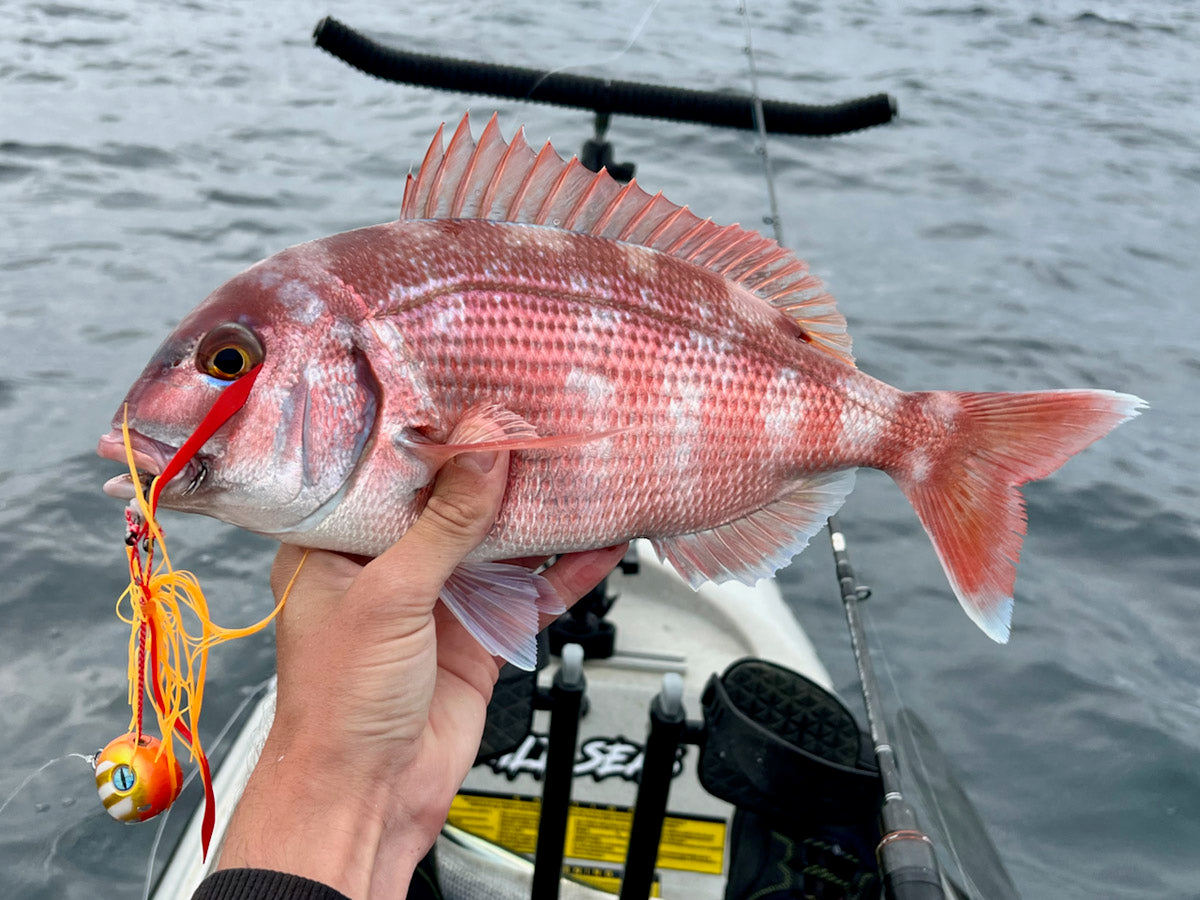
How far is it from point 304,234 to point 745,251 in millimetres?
5490

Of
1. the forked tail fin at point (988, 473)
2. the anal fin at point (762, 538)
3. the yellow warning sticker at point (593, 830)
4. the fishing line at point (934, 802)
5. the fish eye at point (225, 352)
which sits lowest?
the yellow warning sticker at point (593, 830)

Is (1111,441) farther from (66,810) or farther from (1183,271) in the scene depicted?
(66,810)

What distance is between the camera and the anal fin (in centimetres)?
199

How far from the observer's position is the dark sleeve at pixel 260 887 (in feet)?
4.66

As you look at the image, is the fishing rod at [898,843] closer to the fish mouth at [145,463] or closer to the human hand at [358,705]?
the human hand at [358,705]

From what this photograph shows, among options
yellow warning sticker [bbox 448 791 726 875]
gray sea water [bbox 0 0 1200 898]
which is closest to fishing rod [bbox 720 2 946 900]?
yellow warning sticker [bbox 448 791 726 875]

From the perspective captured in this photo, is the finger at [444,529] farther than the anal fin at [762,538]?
No

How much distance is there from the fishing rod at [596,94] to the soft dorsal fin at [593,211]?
1327 millimetres

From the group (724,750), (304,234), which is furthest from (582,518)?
(304,234)

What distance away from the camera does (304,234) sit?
6.85 metres

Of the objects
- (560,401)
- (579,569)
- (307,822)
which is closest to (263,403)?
(560,401)

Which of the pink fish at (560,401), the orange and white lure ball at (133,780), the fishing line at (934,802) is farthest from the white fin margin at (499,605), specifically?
the fishing line at (934,802)

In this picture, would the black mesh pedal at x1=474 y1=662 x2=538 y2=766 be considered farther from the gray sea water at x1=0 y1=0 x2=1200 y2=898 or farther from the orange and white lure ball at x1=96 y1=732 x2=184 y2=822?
the gray sea water at x1=0 y1=0 x2=1200 y2=898

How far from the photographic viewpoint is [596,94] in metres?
3.18
